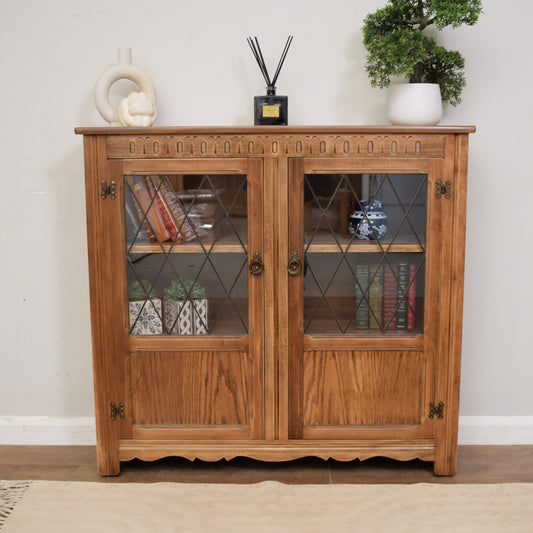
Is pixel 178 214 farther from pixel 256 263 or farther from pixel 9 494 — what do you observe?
pixel 9 494

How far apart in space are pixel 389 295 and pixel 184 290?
72cm

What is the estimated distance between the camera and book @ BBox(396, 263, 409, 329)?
206cm

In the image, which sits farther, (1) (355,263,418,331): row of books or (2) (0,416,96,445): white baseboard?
(2) (0,416,96,445): white baseboard

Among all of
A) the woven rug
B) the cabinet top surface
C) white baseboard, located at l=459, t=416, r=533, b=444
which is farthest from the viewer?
white baseboard, located at l=459, t=416, r=533, b=444

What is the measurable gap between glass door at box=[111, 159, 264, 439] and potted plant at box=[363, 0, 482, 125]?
57 cm

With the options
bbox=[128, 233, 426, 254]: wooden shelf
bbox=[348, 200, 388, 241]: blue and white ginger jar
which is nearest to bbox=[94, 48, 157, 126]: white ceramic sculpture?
bbox=[128, 233, 426, 254]: wooden shelf

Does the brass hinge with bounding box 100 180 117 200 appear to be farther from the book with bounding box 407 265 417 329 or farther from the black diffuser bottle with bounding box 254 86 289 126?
the book with bounding box 407 265 417 329

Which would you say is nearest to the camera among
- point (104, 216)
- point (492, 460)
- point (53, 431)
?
point (104, 216)

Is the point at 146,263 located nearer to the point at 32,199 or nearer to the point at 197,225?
the point at 197,225

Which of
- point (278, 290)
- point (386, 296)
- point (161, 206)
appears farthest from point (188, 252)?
point (386, 296)

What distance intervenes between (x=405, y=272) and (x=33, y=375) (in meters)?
1.59

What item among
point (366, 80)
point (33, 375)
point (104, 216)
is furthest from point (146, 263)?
point (366, 80)

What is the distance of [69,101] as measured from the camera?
234 centimetres

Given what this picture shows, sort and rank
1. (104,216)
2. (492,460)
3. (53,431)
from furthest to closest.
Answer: (53,431), (492,460), (104,216)
